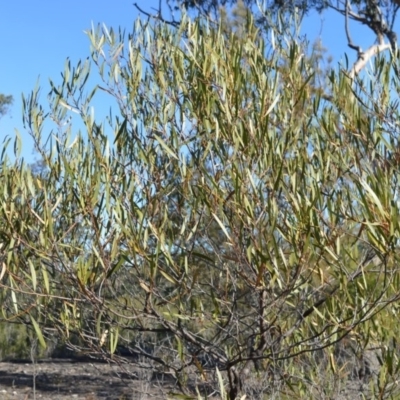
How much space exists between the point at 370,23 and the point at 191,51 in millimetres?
10116

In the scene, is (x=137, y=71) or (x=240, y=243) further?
(x=137, y=71)

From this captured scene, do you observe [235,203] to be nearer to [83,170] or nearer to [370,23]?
[83,170]

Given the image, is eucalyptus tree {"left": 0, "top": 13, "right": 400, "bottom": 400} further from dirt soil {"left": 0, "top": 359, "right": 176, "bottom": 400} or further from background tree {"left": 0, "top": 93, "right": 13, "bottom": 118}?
background tree {"left": 0, "top": 93, "right": 13, "bottom": 118}

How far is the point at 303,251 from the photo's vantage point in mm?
2305

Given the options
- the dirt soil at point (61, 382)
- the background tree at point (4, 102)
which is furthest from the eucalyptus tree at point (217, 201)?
the background tree at point (4, 102)

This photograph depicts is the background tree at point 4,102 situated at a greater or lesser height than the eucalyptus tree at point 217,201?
greater

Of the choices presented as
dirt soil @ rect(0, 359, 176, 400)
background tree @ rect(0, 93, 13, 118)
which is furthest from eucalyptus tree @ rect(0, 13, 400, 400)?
background tree @ rect(0, 93, 13, 118)

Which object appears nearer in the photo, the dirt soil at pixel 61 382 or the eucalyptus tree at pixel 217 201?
the eucalyptus tree at pixel 217 201

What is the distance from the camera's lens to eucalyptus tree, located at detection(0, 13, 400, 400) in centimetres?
246

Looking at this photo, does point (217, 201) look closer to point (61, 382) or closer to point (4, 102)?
point (61, 382)

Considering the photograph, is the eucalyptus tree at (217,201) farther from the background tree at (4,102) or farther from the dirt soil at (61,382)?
the background tree at (4,102)

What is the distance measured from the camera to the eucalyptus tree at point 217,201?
2463 millimetres

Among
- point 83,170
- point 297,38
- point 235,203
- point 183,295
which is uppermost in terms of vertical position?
point 297,38

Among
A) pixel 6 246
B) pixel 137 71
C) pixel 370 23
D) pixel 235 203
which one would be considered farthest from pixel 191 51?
pixel 370 23
